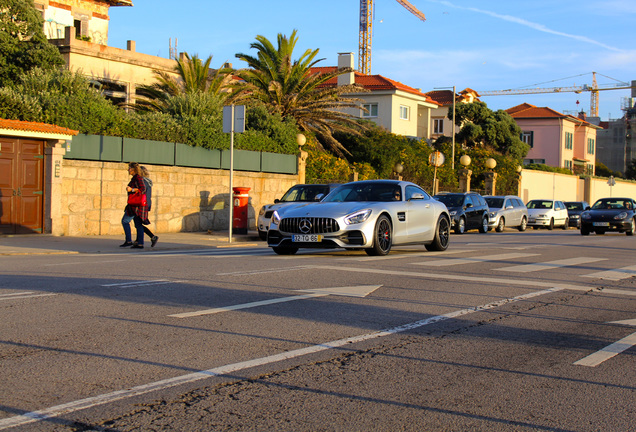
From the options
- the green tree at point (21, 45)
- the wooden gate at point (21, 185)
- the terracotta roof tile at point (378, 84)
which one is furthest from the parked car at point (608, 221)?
the terracotta roof tile at point (378, 84)

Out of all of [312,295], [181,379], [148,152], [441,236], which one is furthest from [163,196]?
[181,379]

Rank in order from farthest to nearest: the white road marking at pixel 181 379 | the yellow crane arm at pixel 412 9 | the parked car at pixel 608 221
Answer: the yellow crane arm at pixel 412 9
the parked car at pixel 608 221
the white road marking at pixel 181 379

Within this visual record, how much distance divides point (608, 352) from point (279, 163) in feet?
69.4

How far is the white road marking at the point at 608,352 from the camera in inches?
217

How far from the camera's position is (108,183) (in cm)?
1964

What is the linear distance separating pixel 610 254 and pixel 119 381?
1404 centimetres

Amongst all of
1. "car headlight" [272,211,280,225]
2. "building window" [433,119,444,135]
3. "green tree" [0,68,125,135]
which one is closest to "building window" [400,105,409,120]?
"building window" [433,119,444,135]

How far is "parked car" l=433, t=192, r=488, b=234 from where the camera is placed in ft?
91.0

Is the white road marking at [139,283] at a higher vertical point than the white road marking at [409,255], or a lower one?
lower

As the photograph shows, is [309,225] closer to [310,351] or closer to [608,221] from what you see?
[310,351]

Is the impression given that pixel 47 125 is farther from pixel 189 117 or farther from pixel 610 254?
pixel 610 254

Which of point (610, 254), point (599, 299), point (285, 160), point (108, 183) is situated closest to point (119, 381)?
point (599, 299)

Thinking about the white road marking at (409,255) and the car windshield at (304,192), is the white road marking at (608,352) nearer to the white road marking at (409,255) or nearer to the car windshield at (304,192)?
the white road marking at (409,255)

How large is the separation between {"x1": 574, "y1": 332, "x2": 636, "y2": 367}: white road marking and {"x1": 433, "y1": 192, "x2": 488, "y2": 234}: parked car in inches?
837
